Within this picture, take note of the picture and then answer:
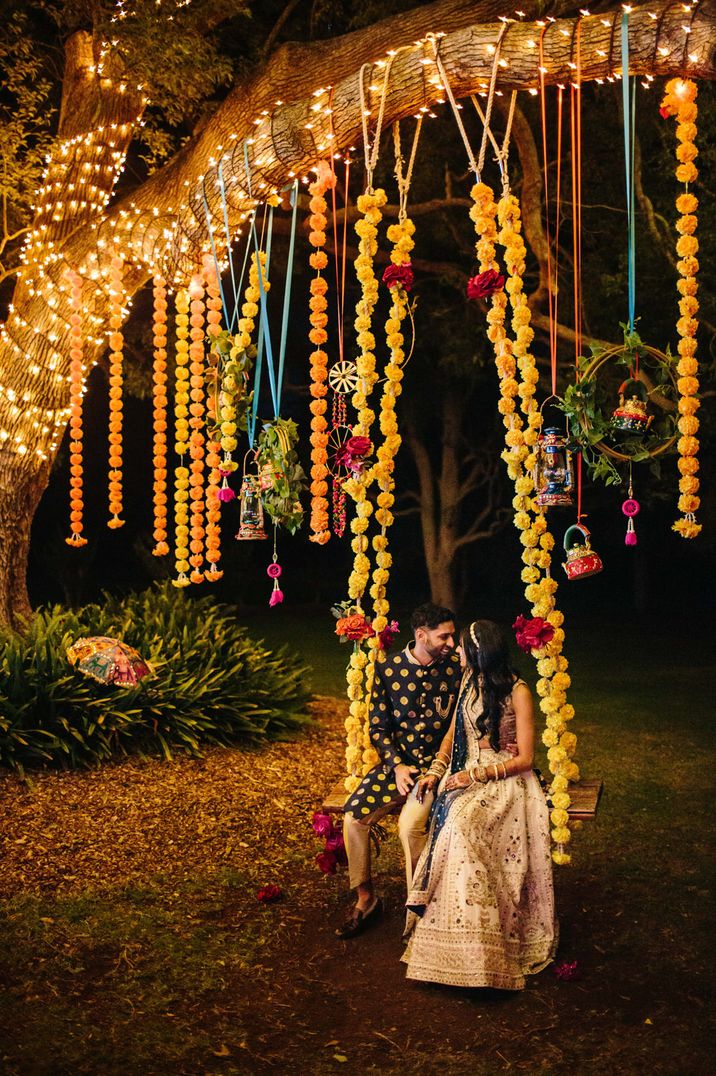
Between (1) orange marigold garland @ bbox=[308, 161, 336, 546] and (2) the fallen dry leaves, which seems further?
(2) the fallen dry leaves

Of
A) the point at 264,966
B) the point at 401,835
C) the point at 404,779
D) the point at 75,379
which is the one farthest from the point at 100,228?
the point at 264,966

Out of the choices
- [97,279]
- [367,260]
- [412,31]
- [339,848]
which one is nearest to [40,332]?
[97,279]

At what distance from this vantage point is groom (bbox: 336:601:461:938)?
5.58m

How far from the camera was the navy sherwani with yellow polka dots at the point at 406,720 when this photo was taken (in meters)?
5.62

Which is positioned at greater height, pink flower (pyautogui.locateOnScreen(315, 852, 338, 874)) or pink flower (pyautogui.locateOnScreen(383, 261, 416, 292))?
pink flower (pyautogui.locateOnScreen(383, 261, 416, 292))

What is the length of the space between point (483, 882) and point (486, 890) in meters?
0.04

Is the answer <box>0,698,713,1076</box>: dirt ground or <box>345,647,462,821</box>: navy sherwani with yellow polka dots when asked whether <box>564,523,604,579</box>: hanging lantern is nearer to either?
<box>345,647,462,821</box>: navy sherwani with yellow polka dots

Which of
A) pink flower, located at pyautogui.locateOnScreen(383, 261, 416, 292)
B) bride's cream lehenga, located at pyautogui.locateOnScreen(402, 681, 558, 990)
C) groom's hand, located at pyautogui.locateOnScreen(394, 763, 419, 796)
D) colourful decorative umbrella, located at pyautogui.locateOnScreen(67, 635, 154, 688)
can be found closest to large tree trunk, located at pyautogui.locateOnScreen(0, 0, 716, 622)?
pink flower, located at pyautogui.locateOnScreen(383, 261, 416, 292)

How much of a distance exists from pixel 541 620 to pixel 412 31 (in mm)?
4630

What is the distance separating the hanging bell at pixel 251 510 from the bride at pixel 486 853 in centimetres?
195

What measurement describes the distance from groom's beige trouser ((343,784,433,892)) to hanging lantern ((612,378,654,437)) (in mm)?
1938

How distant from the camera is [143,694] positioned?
9.02 meters

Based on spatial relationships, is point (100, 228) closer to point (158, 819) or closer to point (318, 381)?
point (318, 381)

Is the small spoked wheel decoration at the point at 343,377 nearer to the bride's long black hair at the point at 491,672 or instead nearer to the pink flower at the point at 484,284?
the pink flower at the point at 484,284
